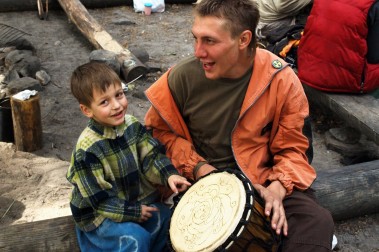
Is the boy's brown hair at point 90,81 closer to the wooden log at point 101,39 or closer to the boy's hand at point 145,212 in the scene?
the boy's hand at point 145,212

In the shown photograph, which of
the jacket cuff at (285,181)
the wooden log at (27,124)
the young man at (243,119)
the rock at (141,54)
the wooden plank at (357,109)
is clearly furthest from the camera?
the rock at (141,54)

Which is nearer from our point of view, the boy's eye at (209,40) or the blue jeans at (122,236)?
the blue jeans at (122,236)

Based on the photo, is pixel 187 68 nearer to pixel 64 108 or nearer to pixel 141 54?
pixel 64 108

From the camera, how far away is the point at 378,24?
4402 millimetres

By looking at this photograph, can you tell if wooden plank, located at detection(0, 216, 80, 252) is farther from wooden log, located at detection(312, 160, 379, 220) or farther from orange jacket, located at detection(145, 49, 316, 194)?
wooden log, located at detection(312, 160, 379, 220)

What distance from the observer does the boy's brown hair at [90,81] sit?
2.47 meters

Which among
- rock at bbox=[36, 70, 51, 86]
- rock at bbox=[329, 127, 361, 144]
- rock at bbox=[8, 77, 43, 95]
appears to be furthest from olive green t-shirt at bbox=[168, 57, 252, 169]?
rock at bbox=[36, 70, 51, 86]

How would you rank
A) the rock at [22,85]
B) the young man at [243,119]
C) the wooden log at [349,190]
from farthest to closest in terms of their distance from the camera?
the rock at [22,85] < the wooden log at [349,190] < the young man at [243,119]

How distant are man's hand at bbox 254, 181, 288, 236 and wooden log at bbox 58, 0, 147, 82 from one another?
3731 mm

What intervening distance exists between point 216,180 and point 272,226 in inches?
13.0

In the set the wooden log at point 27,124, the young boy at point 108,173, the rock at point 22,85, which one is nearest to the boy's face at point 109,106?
the young boy at point 108,173

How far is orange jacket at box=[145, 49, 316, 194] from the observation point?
271 centimetres

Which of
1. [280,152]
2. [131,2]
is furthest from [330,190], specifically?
[131,2]

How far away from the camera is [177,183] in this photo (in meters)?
2.65
